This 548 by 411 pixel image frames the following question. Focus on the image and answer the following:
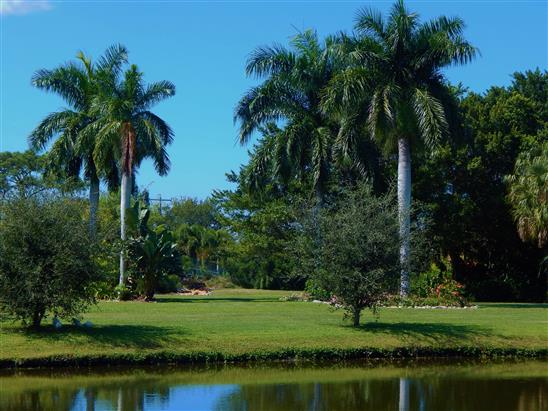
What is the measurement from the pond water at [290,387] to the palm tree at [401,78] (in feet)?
49.1

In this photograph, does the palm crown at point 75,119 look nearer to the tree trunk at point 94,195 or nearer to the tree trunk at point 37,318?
the tree trunk at point 94,195

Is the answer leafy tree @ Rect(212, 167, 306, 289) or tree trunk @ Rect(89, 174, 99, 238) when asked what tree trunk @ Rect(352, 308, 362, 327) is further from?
tree trunk @ Rect(89, 174, 99, 238)

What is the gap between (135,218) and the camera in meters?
36.2

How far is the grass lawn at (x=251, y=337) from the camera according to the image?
20.1 metres

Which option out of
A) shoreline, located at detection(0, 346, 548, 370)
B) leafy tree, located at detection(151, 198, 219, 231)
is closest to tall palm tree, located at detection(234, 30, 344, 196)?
shoreline, located at detection(0, 346, 548, 370)

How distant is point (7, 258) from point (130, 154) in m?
18.2

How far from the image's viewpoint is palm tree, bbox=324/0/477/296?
33844mm

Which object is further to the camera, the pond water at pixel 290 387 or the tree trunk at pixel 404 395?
the pond water at pixel 290 387

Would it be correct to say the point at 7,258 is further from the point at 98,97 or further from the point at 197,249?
the point at 197,249

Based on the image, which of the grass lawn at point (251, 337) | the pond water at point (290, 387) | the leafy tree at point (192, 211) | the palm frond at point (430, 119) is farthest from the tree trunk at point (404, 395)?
the leafy tree at point (192, 211)

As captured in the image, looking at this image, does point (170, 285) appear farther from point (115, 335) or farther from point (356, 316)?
point (115, 335)

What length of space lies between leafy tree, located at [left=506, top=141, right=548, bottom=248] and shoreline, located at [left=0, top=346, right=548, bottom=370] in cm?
1462

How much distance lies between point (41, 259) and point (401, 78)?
801 inches

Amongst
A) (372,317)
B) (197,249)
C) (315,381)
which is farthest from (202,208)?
(315,381)
